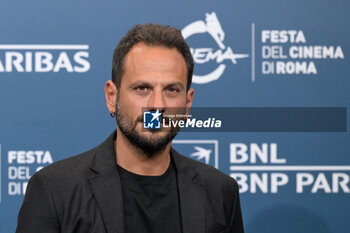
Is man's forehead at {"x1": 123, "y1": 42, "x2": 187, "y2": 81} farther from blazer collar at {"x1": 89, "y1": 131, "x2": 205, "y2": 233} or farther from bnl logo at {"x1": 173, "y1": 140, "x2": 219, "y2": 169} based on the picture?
bnl logo at {"x1": 173, "y1": 140, "x2": 219, "y2": 169}

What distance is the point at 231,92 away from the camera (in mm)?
2252

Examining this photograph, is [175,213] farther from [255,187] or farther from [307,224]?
[307,224]

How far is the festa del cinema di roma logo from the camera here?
2.23 metres

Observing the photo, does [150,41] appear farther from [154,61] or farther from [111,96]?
[111,96]

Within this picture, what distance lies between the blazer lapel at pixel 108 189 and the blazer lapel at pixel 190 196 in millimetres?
206

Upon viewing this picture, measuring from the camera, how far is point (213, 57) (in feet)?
7.35

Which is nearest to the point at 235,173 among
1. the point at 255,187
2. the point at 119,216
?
the point at 255,187

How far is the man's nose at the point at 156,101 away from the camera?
1.28 meters

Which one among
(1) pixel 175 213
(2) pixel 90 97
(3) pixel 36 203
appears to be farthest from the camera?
(2) pixel 90 97

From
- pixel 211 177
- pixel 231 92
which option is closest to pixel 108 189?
pixel 211 177

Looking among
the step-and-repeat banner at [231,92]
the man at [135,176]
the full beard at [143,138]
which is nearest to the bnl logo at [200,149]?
the step-and-repeat banner at [231,92]

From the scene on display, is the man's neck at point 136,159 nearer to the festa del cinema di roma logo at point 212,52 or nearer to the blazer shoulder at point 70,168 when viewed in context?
the blazer shoulder at point 70,168

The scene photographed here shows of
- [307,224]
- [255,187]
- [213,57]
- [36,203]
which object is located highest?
[213,57]

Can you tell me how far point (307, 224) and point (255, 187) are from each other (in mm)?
344
